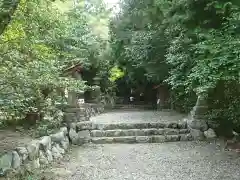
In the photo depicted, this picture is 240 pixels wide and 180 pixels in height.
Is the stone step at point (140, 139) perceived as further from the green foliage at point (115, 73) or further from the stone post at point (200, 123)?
the green foliage at point (115, 73)

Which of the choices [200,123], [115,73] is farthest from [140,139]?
[115,73]

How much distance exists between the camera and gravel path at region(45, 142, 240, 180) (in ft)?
16.3

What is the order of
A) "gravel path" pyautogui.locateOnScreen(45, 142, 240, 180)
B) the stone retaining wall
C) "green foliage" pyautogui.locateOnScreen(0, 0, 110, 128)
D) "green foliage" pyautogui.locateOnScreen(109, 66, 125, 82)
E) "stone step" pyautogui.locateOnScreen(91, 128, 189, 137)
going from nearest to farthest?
"green foliage" pyautogui.locateOnScreen(0, 0, 110, 128)
the stone retaining wall
"gravel path" pyautogui.locateOnScreen(45, 142, 240, 180)
"stone step" pyautogui.locateOnScreen(91, 128, 189, 137)
"green foliage" pyautogui.locateOnScreen(109, 66, 125, 82)

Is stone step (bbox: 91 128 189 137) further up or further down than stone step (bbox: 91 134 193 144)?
further up

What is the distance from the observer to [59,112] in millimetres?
7996

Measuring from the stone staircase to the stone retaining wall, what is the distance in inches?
7.7

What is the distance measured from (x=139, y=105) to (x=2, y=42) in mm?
14387

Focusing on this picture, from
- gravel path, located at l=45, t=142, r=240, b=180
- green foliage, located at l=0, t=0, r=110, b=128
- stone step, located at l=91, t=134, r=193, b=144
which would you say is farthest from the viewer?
stone step, located at l=91, t=134, r=193, b=144

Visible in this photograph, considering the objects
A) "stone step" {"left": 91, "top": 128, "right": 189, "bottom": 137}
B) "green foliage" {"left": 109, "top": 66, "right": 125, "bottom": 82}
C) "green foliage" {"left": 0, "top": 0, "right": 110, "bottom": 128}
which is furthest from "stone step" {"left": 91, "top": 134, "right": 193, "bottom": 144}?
"green foliage" {"left": 109, "top": 66, "right": 125, "bottom": 82}

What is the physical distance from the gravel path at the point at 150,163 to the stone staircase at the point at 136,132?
1.27 ft

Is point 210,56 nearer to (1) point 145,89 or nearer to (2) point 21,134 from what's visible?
(2) point 21,134

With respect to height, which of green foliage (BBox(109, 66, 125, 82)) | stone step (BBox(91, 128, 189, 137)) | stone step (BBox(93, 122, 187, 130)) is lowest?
stone step (BBox(91, 128, 189, 137))

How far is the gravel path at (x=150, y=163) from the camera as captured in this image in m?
4.98

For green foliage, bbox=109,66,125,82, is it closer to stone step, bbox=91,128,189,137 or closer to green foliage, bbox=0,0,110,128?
stone step, bbox=91,128,189,137
